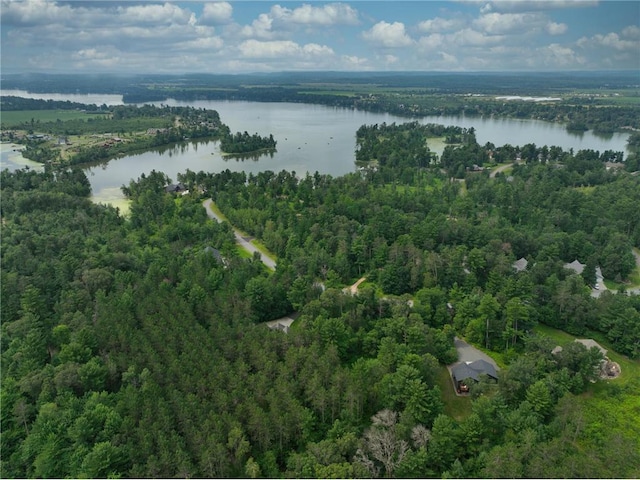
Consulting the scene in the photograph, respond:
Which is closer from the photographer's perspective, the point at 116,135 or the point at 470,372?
the point at 470,372

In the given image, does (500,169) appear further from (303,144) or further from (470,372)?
(470,372)

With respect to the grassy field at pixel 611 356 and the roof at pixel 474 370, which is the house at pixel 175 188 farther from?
the grassy field at pixel 611 356

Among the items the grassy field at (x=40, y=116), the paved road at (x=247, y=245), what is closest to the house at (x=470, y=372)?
the paved road at (x=247, y=245)

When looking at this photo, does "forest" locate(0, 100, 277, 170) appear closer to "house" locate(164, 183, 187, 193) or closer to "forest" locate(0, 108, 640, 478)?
"house" locate(164, 183, 187, 193)

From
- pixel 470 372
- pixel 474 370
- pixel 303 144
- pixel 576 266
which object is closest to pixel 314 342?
pixel 470 372

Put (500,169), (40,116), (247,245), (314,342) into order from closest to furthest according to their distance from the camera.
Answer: (314,342) < (247,245) < (500,169) < (40,116)

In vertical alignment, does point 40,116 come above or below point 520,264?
above

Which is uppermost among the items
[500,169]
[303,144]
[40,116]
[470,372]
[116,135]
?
[40,116]

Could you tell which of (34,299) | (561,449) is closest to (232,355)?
(34,299)
